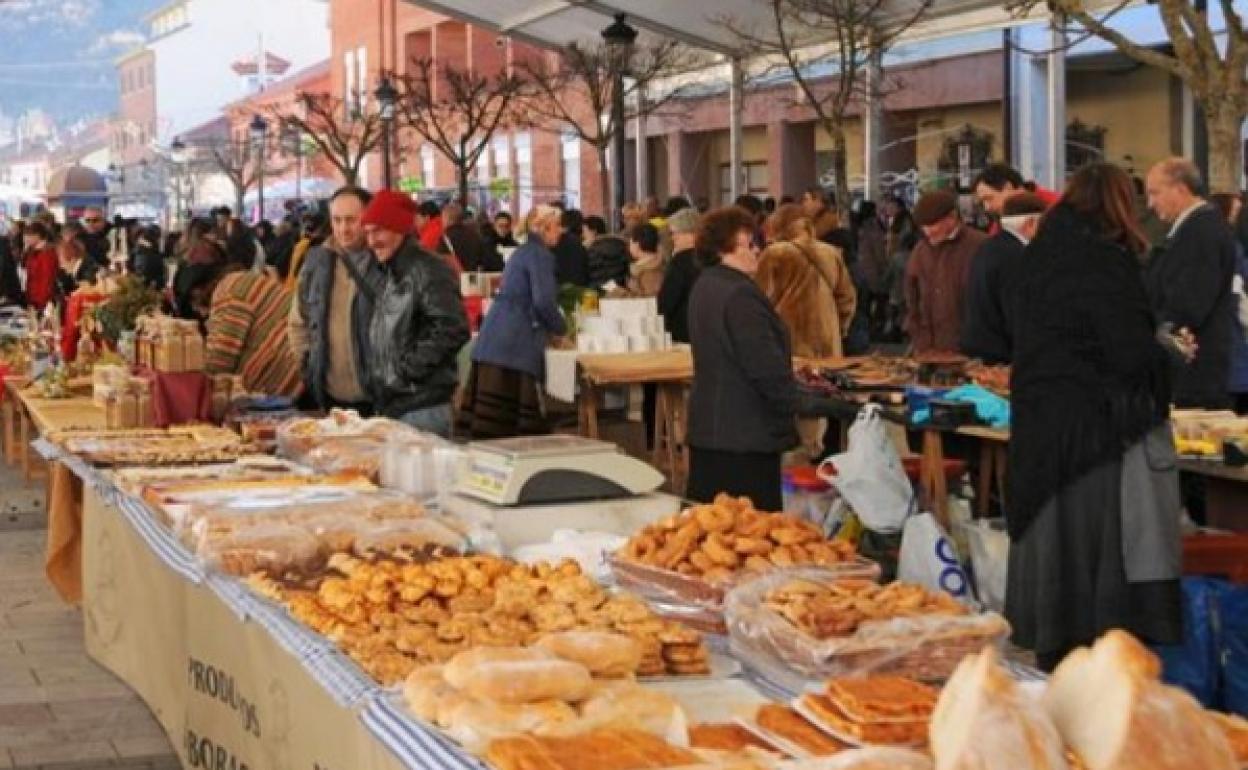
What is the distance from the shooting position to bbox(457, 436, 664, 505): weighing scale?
18.7ft

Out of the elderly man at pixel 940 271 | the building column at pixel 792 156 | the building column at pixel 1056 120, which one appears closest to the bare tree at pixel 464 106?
the building column at pixel 792 156

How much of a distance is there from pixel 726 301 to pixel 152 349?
2947 millimetres

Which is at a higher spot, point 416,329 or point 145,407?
point 416,329

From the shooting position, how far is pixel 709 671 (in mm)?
4059

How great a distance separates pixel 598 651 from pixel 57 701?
411 cm

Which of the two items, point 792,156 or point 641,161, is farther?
point 641,161

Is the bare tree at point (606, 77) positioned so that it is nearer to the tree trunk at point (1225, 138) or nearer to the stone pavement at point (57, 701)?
the tree trunk at point (1225, 138)

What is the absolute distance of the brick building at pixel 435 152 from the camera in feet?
137

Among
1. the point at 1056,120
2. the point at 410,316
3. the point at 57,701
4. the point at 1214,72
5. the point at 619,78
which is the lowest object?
the point at 57,701

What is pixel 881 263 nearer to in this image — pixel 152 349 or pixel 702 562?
pixel 152 349

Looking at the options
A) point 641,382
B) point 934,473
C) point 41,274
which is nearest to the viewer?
point 934,473

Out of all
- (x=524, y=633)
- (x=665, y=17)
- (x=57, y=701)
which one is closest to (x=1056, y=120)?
(x=665, y=17)

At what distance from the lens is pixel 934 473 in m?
9.09

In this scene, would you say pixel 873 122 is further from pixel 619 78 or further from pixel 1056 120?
pixel 619 78
